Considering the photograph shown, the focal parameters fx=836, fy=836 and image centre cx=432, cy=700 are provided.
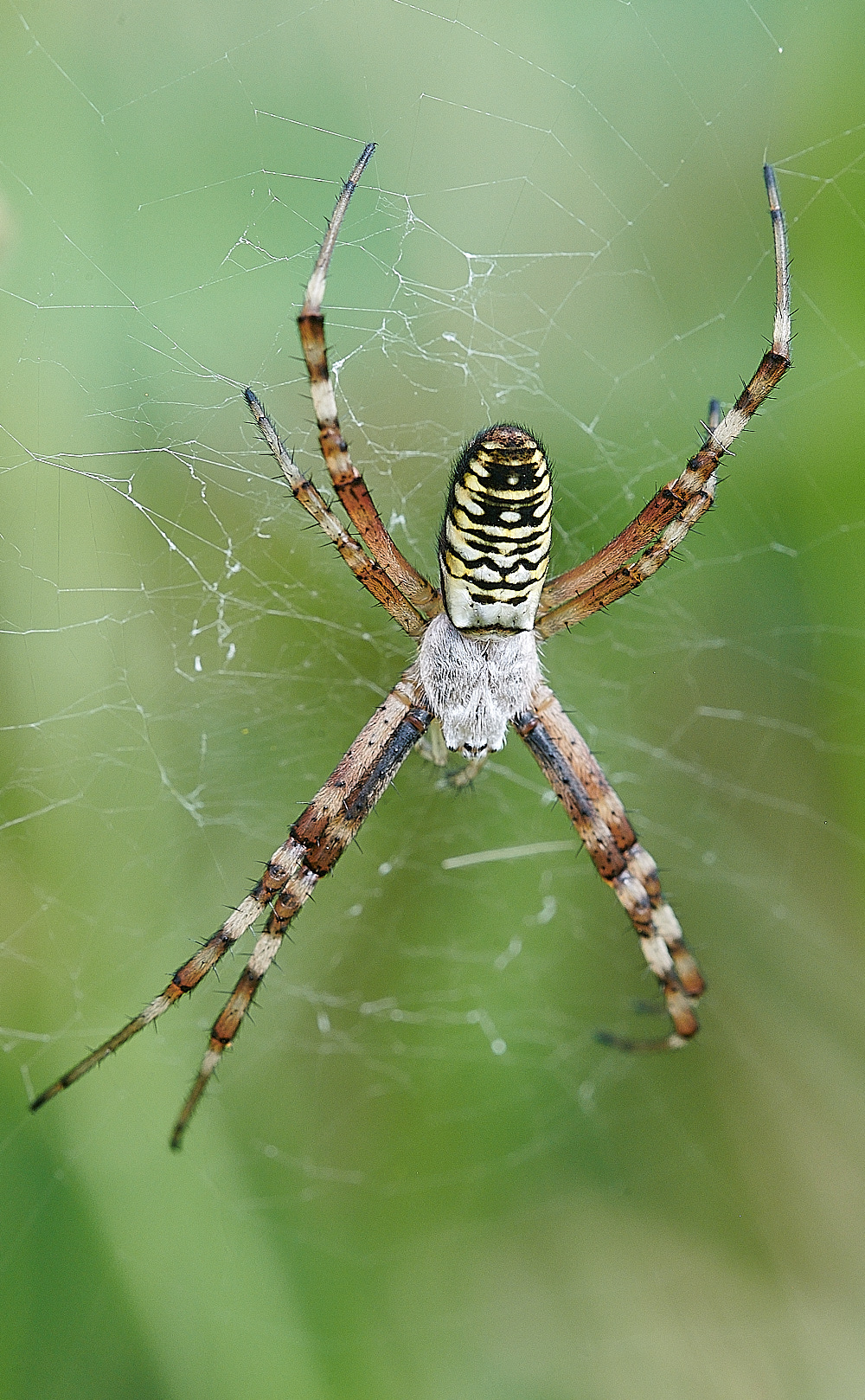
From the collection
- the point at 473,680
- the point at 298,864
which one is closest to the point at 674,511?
the point at 473,680

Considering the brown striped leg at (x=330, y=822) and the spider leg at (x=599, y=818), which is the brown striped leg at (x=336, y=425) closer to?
the brown striped leg at (x=330, y=822)

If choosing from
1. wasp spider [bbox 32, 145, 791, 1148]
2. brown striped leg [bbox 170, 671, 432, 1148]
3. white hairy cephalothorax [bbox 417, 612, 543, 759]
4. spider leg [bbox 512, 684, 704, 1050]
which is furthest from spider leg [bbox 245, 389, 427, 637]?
spider leg [bbox 512, 684, 704, 1050]

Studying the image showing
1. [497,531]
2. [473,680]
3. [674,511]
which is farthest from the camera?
[473,680]

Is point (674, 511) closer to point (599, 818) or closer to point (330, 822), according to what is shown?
point (599, 818)

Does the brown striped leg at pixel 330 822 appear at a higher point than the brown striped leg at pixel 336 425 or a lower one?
lower

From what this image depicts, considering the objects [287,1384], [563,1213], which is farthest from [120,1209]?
[563,1213]

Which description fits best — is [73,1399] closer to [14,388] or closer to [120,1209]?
[120,1209]

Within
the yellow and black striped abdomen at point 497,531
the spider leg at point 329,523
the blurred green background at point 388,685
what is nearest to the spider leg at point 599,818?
the blurred green background at point 388,685
